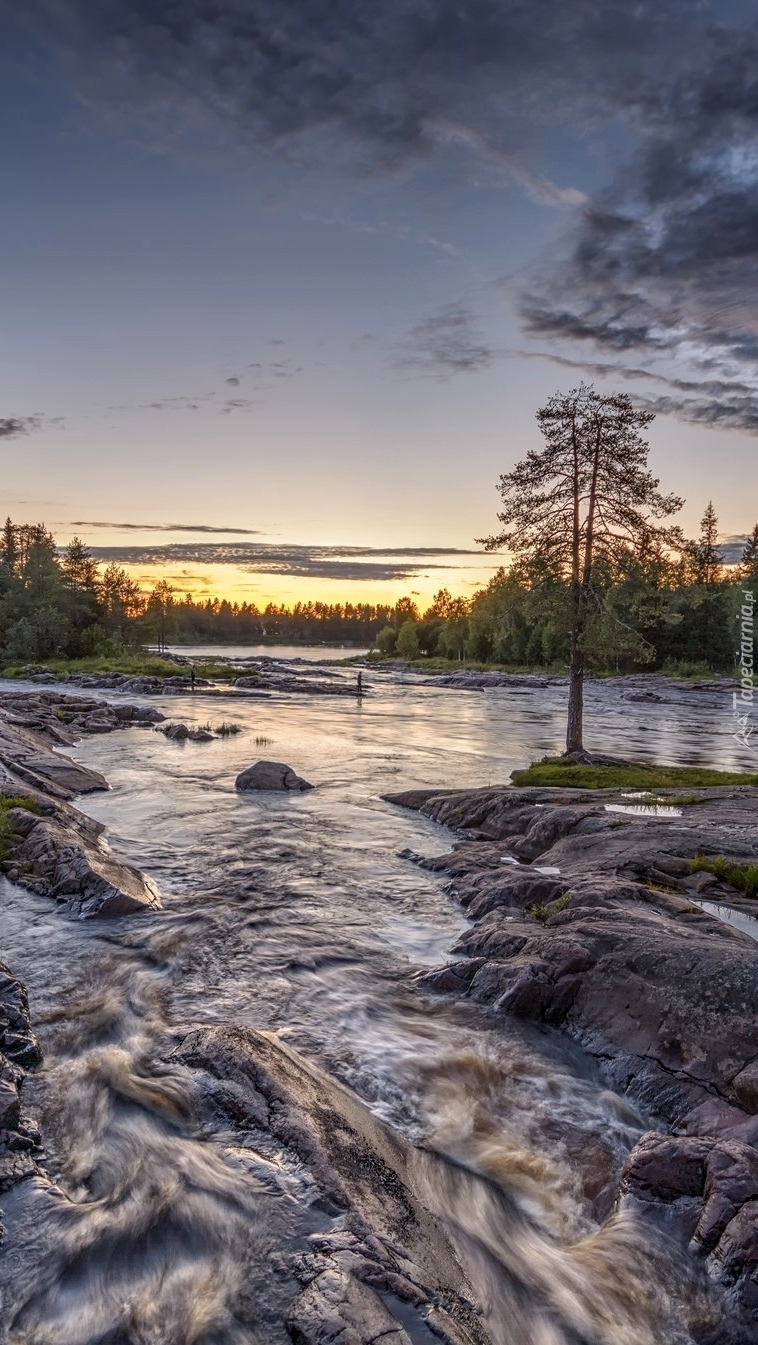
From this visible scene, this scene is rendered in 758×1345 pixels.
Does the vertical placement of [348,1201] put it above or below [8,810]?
below

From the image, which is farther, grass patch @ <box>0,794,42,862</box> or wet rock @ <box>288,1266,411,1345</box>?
grass patch @ <box>0,794,42,862</box>

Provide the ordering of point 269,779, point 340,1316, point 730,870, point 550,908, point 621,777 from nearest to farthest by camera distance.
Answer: point 340,1316
point 550,908
point 730,870
point 621,777
point 269,779

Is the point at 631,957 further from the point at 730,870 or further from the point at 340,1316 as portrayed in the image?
the point at 340,1316

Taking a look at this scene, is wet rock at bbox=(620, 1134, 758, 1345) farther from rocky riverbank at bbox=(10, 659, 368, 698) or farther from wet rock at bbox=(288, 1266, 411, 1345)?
rocky riverbank at bbox=(10, 659, 368, 698)

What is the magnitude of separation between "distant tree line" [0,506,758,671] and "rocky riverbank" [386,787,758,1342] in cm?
996

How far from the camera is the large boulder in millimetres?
20719

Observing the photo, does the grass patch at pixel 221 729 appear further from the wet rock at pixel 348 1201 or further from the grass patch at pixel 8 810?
the wet rock at pixel 348 1201

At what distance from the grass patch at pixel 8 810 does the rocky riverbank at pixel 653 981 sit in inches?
302

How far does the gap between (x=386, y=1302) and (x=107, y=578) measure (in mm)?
123626

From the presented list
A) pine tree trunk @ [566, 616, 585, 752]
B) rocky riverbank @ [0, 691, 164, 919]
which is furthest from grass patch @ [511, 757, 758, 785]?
rocky riverbank @ [0, 691, 164, 919]

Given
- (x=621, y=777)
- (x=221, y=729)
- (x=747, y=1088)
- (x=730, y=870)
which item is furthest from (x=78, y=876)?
(x=221, y=729)

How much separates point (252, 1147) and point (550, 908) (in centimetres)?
583

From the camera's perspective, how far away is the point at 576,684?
23656 mm

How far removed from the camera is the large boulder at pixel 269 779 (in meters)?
20.7
